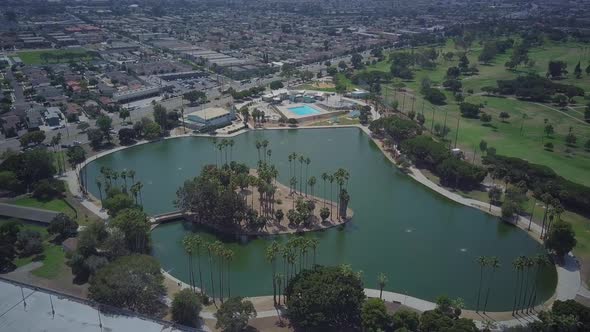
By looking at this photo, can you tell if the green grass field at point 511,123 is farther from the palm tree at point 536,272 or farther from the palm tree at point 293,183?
the palm tree at point 293,183

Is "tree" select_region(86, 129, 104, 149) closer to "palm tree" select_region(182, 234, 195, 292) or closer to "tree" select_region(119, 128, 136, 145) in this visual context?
"tree" select_region(119, 128, 136, 145)

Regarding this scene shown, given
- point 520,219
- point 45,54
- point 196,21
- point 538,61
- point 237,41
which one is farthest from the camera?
point 196,21

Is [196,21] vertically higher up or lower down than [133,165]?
higher up

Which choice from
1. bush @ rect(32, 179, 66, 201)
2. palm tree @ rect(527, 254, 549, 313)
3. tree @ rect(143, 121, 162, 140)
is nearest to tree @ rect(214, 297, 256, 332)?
palm tree @ rect(527, 254, 549, 313)

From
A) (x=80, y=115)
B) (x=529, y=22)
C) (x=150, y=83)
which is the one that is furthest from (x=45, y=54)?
→ (x=529, y=22)

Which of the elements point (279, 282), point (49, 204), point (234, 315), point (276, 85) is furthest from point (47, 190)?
point (276, 85)

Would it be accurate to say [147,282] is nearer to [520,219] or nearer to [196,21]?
[520,219]

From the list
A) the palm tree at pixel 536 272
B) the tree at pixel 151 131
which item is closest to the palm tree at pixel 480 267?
the palm tree at pixel 536 272
